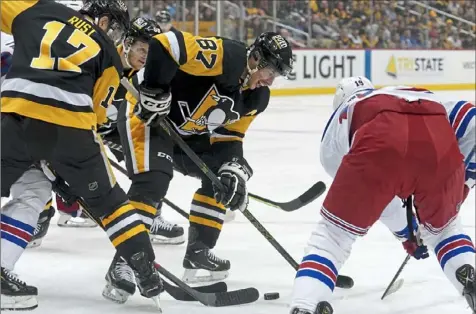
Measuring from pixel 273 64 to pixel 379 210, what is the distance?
32.3 inches

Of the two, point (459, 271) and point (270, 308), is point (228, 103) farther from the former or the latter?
point (459, 271)

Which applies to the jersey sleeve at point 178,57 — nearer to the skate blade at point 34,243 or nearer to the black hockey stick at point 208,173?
the black hockey stick at point 208,173

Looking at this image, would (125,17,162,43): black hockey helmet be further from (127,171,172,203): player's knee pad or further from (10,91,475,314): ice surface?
(10,91,475,314): ice surface

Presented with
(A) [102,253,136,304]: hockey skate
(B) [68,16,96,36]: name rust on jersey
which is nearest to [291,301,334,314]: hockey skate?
(A) [102,253,136,304]: hockey skate

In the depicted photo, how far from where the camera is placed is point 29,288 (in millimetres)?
2438

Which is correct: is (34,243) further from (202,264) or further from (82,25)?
(82,25)

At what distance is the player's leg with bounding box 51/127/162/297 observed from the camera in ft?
7.42

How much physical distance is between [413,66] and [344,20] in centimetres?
111

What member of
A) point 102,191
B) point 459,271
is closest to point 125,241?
point 102,191

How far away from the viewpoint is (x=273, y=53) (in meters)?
2.66

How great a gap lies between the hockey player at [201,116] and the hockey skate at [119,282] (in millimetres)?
14

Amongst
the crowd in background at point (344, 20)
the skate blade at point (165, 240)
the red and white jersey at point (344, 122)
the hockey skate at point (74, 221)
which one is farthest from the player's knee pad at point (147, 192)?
the crowd in background at point (344, 20)

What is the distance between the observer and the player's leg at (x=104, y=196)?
226 cm

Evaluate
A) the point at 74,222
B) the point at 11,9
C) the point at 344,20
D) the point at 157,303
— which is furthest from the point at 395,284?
the point at 344,20
